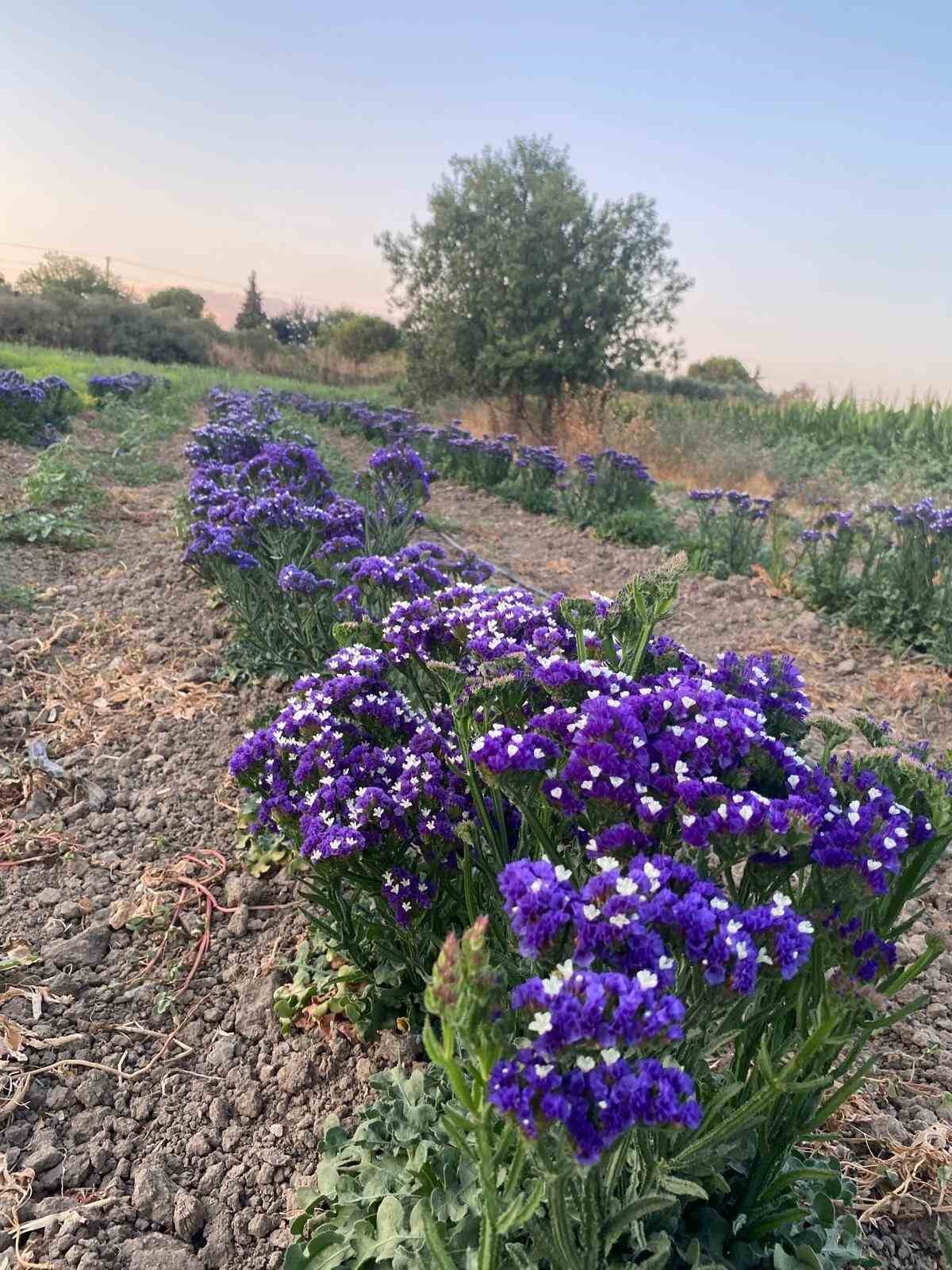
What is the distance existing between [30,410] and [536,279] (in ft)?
36.1

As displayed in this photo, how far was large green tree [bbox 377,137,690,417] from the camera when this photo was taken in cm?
1758

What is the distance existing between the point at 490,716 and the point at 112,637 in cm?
390

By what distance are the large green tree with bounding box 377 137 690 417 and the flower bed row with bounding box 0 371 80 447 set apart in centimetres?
941

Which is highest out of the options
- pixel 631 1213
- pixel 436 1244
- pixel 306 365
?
pixel 306 365

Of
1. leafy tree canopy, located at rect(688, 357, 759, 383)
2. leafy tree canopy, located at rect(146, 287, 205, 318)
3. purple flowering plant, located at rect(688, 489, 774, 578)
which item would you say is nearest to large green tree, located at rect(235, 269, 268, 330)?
leafy tree canopy, located at rect(146, 287, 205, 318)

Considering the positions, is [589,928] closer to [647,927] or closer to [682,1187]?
[647,927]

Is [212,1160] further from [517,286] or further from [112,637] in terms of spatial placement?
[517,286]

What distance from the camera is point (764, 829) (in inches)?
56.4

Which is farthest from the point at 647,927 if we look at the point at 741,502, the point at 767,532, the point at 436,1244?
the point at 767,532

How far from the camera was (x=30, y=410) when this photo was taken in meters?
10.6

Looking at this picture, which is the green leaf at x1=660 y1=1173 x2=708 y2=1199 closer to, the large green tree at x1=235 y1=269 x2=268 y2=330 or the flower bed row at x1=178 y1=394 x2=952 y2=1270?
the flower bed row at x1=178 y1=394 x2=952 y2=1270

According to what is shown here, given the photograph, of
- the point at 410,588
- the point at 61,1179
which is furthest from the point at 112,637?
the point at 61,1179

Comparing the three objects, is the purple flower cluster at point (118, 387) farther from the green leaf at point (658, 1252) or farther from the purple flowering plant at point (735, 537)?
the green leaf at point (658, 1252)

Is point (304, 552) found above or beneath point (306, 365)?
beneath
